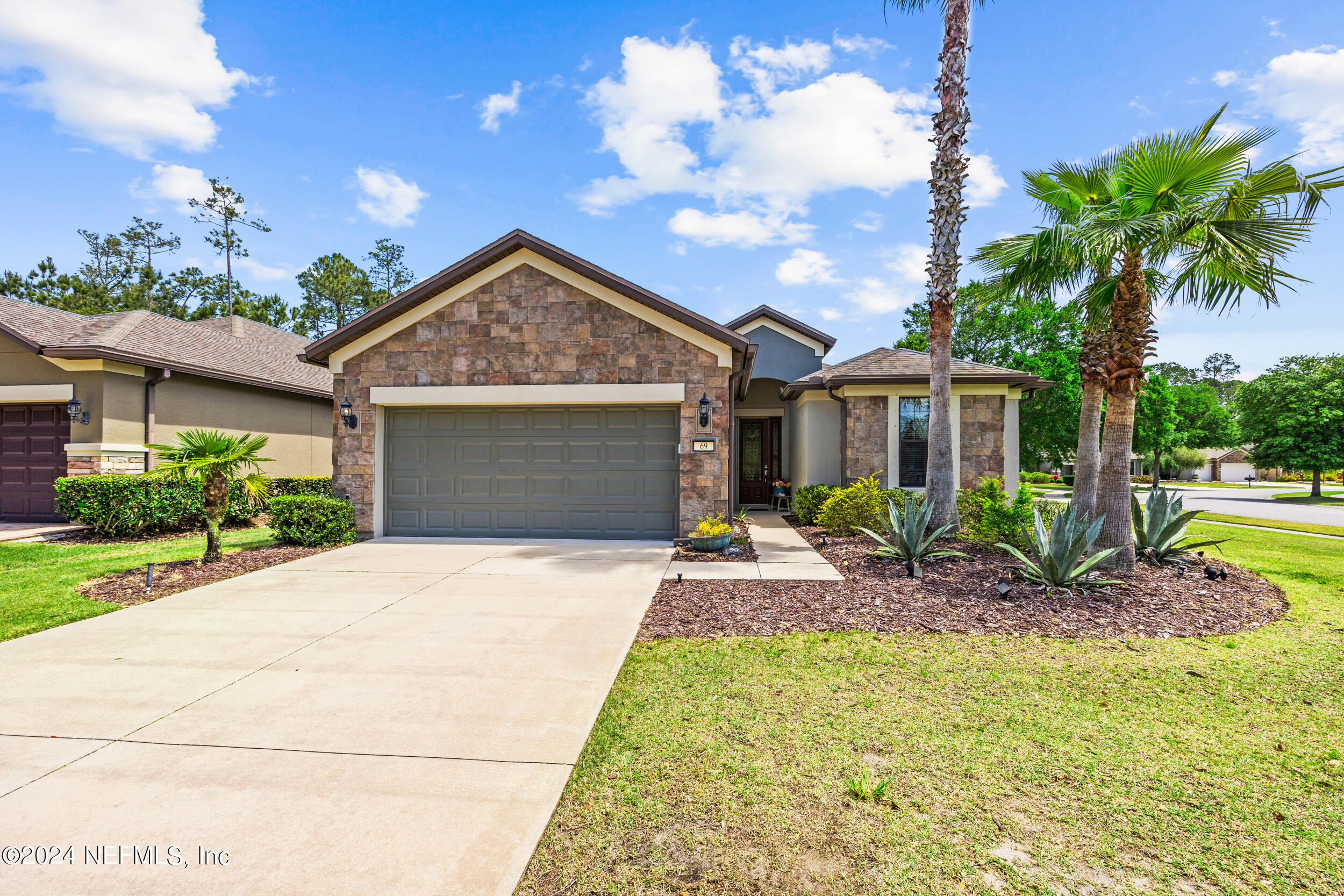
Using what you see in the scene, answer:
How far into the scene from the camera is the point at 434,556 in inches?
350

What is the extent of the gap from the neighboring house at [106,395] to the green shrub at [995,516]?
11.1 metres

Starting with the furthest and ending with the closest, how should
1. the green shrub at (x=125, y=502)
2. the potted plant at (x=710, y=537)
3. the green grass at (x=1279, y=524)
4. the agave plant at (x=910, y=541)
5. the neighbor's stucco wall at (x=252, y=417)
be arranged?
the green grass at (x=1279, y=524)
the neighbor's stucco wall at (x=252, y=417)
the green shrub at (x=125, y=502)
the potted plant at (x=710, y=537)
the agave plant at (x=910, y=541)

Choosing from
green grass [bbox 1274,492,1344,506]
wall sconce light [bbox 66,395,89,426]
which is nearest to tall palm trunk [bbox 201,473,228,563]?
wall sconce light [bbox 66,395,89,426]

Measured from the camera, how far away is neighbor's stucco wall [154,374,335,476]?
41.0 ft

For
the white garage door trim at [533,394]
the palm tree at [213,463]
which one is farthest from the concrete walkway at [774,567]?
the palm tree at [213,463]

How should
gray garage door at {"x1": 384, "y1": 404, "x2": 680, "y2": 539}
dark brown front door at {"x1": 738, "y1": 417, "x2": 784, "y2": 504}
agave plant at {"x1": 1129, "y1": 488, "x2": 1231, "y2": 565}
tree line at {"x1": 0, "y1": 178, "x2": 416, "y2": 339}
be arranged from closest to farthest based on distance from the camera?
1. agave plant at {"x1": 1129, "y1": 488, "x2": 1231, "y2": 565}
2. gray garage door at {"x1": 384, "y1": 404, "x2": 680, "y2": 539}
3. dark brown front door at {"x1": 738, "y1": 417, "x2": 784, "y2": 504}
4. tree line at {"x1": 0, "y1": 178, "x2": 416, "y2": 339}

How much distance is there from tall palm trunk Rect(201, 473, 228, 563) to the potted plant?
6.48 m

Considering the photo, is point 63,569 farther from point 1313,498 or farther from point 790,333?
point 1313,498

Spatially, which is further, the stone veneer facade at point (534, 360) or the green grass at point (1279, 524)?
the green grass at point (1279, 524)

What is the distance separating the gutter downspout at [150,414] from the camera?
40.0ft

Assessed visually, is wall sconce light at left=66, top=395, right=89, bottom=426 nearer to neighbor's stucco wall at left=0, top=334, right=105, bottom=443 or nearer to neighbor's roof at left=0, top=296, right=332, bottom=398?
neighbor's stucco wall at left=0, top=334, right=105, bottom=443

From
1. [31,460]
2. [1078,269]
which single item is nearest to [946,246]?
[1078,269]

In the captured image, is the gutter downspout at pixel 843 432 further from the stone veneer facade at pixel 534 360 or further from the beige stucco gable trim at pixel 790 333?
the stone veneer facade at pixel 534 360

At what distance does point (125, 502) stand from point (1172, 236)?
16481mm
